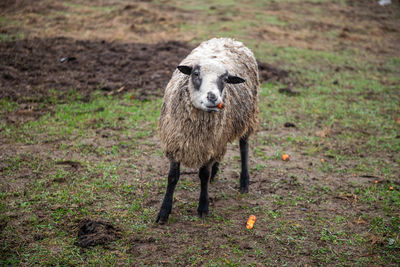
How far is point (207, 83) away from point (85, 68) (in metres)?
6.06

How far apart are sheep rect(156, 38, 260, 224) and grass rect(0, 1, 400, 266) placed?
531mm

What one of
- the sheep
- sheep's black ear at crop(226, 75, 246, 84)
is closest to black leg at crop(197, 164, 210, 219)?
the sheep

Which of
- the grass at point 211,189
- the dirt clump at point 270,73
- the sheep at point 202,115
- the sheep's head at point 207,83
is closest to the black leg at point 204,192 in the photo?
the sheep at point 202,115

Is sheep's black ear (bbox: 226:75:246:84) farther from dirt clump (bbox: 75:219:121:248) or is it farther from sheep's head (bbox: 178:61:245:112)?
dirt clump (bbox: 75:219:121:248)

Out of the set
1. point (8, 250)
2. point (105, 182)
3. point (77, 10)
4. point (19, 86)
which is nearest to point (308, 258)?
point (105, 182)

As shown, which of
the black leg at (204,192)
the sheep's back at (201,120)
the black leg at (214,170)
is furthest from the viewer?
the black leg at (214,170)

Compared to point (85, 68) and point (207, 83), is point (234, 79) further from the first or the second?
point (85, 68)

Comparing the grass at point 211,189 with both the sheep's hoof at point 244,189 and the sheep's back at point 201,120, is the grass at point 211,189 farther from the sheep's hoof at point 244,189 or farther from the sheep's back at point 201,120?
the sheep's back at point 201,120

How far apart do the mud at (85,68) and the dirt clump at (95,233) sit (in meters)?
4.27

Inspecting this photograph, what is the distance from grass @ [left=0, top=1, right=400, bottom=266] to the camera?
379 cm

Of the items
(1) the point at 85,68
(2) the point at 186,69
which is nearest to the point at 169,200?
(2) the point at 186,69

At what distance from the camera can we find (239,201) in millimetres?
4871

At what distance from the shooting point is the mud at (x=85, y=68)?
7.64 meters

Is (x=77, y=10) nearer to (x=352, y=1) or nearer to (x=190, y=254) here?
(x=190, y=254)
